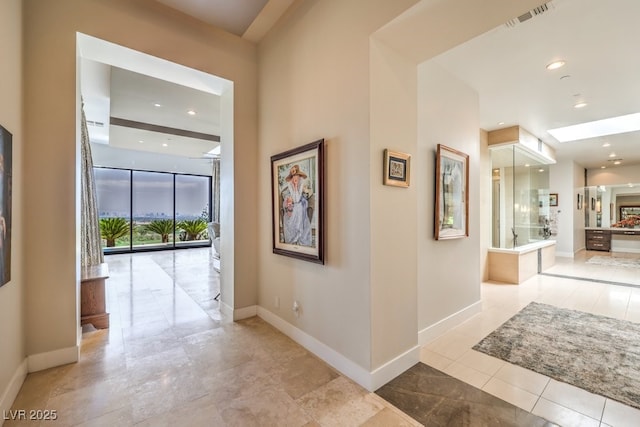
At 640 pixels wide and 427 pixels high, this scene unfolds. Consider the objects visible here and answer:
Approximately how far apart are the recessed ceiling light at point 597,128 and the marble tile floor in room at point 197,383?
6.59 m

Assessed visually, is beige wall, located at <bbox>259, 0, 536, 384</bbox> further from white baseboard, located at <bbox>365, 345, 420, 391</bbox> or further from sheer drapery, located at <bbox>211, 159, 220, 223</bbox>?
sheer drapery, located at <bbox>211, 159, 220, 223</bbox>

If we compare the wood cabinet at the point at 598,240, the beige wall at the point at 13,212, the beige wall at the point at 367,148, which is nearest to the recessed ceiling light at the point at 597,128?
the beige wall at the point at 367,148

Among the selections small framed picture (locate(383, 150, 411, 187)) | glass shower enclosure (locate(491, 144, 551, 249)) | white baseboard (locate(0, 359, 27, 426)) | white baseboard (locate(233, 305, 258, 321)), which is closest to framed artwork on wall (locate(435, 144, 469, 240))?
small framed picture (locate(383, 150, 411, 187))

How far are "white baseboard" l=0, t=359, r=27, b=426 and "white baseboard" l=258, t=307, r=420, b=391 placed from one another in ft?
6.85

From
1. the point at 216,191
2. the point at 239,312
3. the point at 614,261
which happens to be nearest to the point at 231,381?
the point at 239,312

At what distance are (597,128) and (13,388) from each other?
938 cm

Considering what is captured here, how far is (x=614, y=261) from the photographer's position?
7.73 metres

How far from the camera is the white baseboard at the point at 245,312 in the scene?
135 inches

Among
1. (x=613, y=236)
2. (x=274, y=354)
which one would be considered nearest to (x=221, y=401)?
(x=274, y=354)

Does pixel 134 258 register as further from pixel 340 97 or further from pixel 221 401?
pixel 340 97

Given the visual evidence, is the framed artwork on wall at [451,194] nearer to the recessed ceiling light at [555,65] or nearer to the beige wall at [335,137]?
the beige wall at [335,137]

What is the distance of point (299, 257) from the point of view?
2758 mm

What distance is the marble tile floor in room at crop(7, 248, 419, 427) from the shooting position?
5.96 feet

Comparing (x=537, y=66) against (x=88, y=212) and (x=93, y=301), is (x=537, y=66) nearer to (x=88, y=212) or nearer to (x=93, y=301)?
(x=93, y=301)
